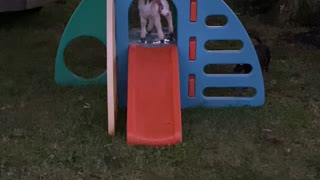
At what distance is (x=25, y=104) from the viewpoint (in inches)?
185

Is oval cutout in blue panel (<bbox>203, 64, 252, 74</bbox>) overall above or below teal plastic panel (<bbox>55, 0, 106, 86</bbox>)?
below

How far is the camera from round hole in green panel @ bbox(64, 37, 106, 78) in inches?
221

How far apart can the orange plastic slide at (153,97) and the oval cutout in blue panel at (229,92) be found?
65 cm

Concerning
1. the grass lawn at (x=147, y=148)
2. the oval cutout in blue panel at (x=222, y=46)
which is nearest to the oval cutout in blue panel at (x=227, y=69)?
the grass lawn at (x=147, y=148)

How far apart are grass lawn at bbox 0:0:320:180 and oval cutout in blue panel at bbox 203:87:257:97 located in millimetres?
192

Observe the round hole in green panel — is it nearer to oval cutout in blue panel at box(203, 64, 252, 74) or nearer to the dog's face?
oval cutout in blue panel at box(203, 64, 252, 74)

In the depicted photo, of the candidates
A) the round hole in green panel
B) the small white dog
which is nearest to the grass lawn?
the round hole in green panel

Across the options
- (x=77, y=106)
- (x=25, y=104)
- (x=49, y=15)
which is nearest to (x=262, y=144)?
(x=77, y=106)

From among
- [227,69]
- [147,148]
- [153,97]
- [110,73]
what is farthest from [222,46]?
[147,148]

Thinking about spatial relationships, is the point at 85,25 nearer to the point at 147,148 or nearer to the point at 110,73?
the point at 110,73

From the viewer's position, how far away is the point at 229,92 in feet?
16.4

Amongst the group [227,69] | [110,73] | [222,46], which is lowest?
[222,46]

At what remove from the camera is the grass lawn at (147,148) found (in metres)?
3.65

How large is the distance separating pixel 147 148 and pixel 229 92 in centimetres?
135
